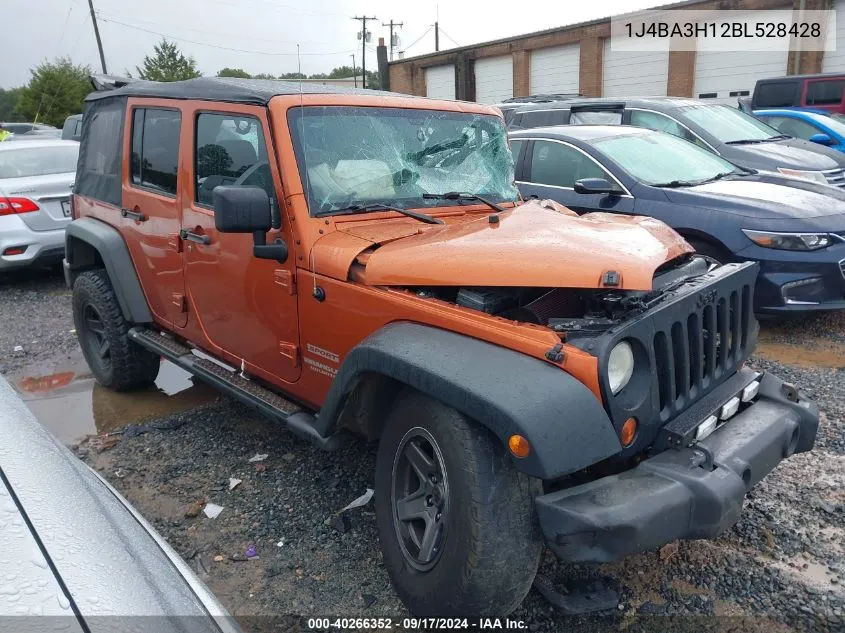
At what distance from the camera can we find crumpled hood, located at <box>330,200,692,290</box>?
7.98 ft

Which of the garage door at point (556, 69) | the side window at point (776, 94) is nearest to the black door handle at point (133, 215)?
the side window at point (776, 94)

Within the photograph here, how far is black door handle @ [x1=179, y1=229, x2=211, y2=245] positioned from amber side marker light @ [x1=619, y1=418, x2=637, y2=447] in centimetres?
236

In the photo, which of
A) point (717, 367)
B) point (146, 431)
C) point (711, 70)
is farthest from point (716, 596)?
point (711, 70)

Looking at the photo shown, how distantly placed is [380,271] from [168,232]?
1.82 metres

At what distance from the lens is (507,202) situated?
379 cm

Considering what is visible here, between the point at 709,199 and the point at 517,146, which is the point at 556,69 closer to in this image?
the point at 517,146

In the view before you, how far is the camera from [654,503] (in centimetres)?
214

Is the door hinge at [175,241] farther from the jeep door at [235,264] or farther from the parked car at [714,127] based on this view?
the parked car at [714,127]

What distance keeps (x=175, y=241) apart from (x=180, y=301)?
1.18 feet

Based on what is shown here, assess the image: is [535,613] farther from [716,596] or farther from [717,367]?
[717,367]

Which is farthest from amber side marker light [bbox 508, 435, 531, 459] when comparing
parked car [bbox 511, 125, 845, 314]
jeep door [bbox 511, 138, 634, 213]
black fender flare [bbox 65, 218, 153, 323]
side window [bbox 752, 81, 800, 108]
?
side window [bbox 752, 81, 800, 108]

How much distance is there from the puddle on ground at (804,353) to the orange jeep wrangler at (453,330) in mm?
2420

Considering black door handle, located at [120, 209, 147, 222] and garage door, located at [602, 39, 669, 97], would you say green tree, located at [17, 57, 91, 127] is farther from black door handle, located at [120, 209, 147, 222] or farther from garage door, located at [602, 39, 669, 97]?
black door handle, located at [120, 209, 147, 222]

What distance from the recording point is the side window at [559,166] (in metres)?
6.18
